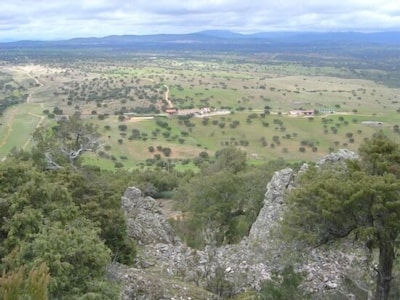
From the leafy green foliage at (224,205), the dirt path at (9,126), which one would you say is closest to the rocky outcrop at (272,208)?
the leafy green foliage at (224,205)

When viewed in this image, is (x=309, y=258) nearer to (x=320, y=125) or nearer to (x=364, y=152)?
(x=364, y=152)

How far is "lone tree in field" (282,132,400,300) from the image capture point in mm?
13453

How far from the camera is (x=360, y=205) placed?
1385cm

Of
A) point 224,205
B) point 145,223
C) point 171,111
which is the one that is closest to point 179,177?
point 224,205

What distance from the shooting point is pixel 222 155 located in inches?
1661

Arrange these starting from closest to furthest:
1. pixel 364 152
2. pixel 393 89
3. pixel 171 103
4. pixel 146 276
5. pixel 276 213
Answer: pixel 364 152 → pixel 146 276 → pixel 276 213 → pixel 171 103 → pixel 393 89

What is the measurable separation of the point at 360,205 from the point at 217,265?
258 inches

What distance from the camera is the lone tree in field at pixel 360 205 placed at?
1345cm

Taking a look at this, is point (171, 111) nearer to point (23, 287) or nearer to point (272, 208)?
point (272, 208)

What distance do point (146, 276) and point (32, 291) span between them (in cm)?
798

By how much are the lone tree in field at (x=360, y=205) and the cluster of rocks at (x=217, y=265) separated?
74.8 inches

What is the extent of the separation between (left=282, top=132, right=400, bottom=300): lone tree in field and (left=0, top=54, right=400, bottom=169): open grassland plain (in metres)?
48.4

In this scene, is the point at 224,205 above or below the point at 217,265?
below

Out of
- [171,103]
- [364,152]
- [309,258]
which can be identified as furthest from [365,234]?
[171,103]
